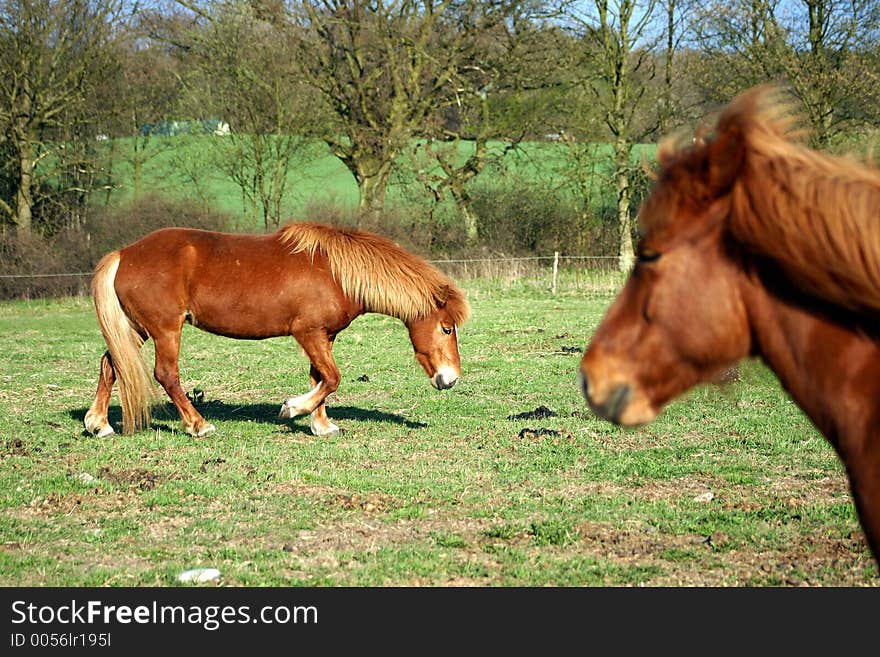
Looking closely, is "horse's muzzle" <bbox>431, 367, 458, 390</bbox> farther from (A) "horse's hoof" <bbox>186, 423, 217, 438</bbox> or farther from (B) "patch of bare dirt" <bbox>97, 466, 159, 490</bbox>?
(B) "patch of bare dirt" <bbox>97, 466, 159, 490</bbox>

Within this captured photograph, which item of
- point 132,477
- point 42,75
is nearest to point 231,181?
point 42,75

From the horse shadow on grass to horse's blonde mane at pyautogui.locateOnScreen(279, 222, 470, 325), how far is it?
117 cm

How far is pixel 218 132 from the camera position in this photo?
27734 mm

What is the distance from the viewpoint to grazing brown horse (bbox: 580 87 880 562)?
2129mm

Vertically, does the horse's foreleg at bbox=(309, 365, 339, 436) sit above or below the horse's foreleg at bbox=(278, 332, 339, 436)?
below

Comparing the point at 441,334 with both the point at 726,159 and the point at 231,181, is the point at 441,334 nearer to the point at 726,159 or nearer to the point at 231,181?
the point at 726,159

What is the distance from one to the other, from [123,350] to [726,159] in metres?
6.97

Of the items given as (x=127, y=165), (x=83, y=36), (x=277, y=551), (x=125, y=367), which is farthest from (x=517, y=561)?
(x=127, y=165)

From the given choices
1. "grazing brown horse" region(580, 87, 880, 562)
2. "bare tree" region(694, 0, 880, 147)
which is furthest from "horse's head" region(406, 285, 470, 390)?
"bare tree" region(694, 0, 880, 147)

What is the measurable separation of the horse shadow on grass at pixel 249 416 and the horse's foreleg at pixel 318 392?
206 mm

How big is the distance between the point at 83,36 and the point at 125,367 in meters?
19.2

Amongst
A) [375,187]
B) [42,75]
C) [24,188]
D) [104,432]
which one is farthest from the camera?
[375,187]

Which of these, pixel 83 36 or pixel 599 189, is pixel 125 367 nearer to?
pixel 83 36

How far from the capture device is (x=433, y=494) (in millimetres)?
6309
